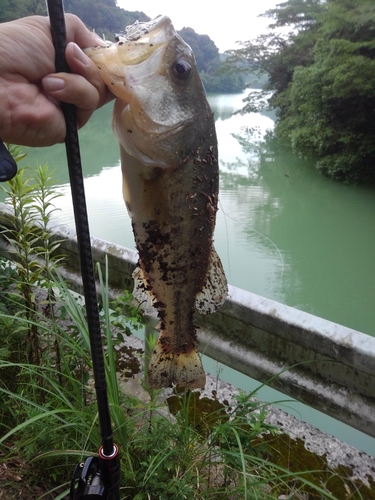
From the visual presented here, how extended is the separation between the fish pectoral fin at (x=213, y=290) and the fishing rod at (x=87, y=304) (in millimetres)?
491

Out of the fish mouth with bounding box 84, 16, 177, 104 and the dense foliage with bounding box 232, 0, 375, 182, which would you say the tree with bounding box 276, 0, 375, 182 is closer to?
the dense foliage with bounding box 232, 0, 375, 182

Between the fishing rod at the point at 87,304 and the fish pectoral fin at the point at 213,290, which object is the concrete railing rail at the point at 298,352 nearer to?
the fish pectoral fin at the point at 213,290

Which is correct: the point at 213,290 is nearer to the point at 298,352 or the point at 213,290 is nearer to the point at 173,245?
the point at 173,245

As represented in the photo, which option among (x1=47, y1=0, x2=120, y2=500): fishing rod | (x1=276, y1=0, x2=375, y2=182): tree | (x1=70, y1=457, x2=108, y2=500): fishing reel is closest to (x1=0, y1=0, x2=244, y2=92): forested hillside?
(x1=47, y1=0, x2=120, y2=500): fishing rod

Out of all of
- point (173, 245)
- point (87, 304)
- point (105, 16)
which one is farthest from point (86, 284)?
point (105, 16)

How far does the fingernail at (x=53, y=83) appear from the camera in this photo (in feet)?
3.18

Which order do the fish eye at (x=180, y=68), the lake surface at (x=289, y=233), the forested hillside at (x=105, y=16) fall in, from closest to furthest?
the fish eye at (x=180, y=68) → the lake surface at (x=289, y=233) → the forested hillside at (x=105, y=16)

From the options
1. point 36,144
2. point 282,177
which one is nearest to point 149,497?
point 36,144

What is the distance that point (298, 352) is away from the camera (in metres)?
1.92

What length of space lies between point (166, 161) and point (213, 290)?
586 mm

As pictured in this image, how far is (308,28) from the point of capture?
61.3ft

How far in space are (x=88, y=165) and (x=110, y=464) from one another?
393 inches

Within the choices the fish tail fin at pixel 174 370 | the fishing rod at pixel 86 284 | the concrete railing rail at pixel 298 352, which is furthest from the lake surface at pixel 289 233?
the fishing rod at pixel 86 284

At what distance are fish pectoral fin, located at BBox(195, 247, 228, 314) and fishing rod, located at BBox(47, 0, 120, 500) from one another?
0.49m
